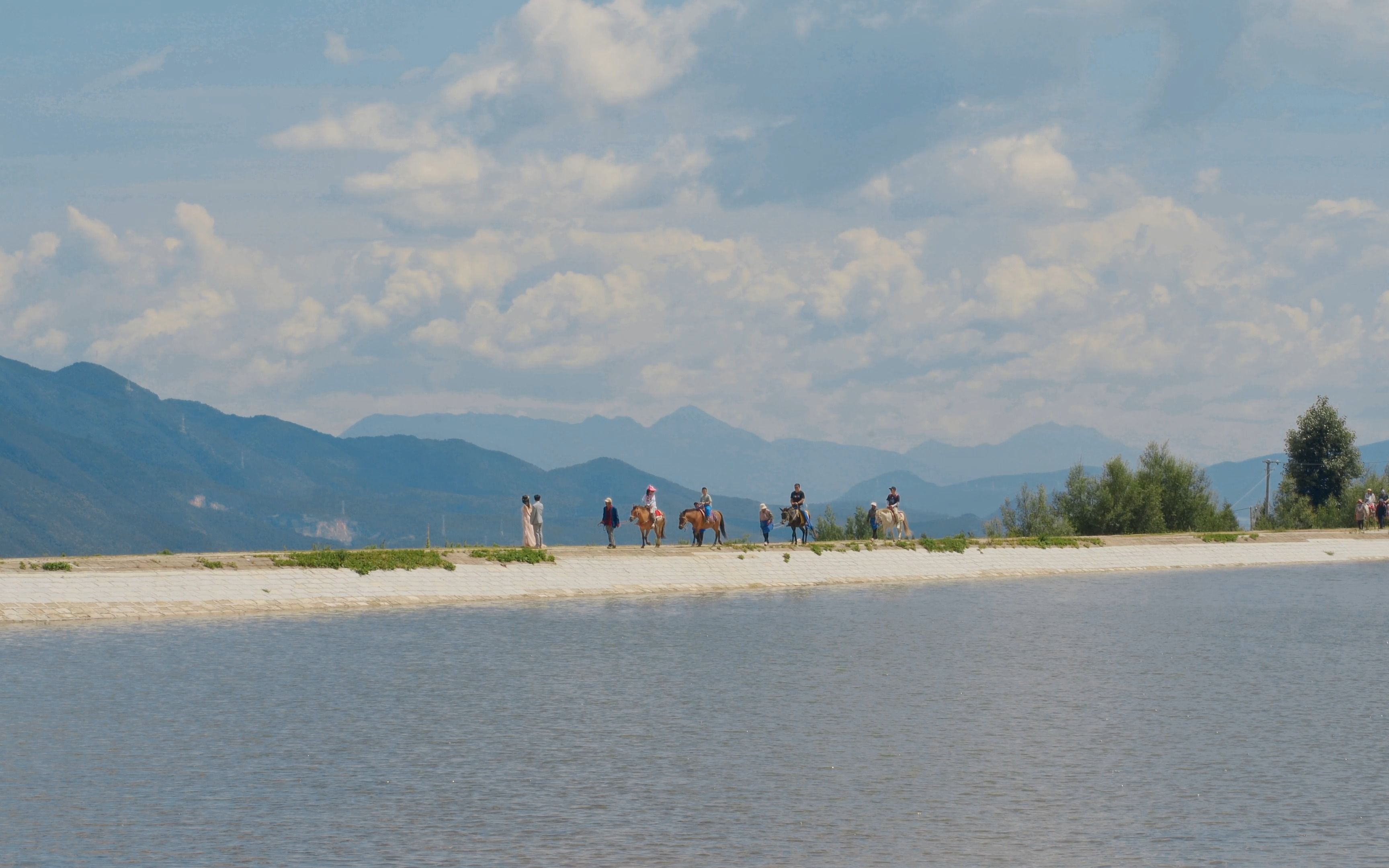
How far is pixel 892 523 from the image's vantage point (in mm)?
79312

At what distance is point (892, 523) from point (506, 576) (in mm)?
25851

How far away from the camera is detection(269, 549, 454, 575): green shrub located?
57.5 m

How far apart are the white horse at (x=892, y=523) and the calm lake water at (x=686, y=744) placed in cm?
2754

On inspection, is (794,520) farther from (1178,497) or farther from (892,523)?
(1178,497)

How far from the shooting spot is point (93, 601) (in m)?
49.2

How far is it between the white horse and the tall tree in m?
57.1

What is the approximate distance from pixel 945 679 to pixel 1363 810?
1579cm

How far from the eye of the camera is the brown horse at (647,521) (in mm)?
67812

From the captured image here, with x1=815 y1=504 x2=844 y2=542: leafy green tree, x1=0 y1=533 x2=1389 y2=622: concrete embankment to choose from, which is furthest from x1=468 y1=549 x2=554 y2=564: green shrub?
x1=815 y1=504 x2=844 y2=542: leafy green tree

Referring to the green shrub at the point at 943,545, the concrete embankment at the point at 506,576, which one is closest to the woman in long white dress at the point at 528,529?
the concrete embankment at the point at 506,576

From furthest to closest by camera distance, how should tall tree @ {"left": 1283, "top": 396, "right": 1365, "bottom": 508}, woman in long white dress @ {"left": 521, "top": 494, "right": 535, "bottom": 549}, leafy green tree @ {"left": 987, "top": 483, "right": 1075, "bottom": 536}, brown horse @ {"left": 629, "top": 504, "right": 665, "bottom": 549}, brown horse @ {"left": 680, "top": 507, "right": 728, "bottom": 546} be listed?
tall tree @ {"left": 1283, "top": 396, "right": 1365, "bottom": 508} → leafy green tree @ {"left": 987, "top": 483, "right": 1075, "bottom": 536} → brown horse @ {"left": 680, "top": 507, "right": 728, "bottom": 546} → brown horse @ {"left": 629, "top": 504, "right": 665, "bottom": 549} → woman in long white dress @ {"left": 521, "top": 494, "right": 535, "bottom": 549}

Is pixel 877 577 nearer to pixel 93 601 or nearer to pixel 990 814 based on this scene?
pixel 93 601

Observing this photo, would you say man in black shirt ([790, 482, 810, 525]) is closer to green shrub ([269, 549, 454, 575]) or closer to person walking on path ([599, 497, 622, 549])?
person walking on path ([599, 497, 622, 549])

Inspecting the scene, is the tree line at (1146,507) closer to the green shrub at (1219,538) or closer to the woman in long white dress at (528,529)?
the green shrub at (1219,538)
